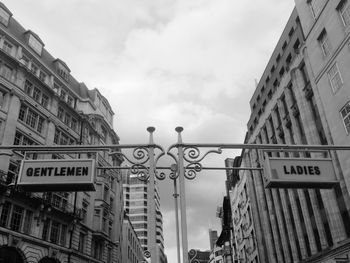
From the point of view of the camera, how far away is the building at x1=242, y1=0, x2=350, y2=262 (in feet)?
78.6

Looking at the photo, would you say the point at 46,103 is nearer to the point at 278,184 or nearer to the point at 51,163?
the point at 51,163

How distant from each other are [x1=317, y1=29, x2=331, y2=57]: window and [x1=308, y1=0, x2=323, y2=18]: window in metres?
1.70

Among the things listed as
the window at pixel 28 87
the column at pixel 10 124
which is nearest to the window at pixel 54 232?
the column at pixel 10 124

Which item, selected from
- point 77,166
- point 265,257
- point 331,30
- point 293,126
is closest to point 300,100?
point 293,126

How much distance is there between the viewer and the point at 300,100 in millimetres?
32000

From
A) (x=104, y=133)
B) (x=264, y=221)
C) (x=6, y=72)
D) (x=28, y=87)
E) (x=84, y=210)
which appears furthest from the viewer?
(x=104, y=133)

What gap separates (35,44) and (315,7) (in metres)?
28.6

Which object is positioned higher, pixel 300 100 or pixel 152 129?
pixel 300 100

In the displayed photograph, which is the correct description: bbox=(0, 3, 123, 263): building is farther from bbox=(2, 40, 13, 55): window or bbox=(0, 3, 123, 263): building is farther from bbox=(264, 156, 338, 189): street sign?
bbox=(264, 156, 338, 189): street sign

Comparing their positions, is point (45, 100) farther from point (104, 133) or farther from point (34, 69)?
point (104, 133)

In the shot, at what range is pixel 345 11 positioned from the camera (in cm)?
2289

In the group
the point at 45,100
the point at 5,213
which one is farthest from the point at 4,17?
the point at 5,213

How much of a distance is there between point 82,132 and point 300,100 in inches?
1006

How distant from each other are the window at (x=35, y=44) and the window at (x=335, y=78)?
29.5m
